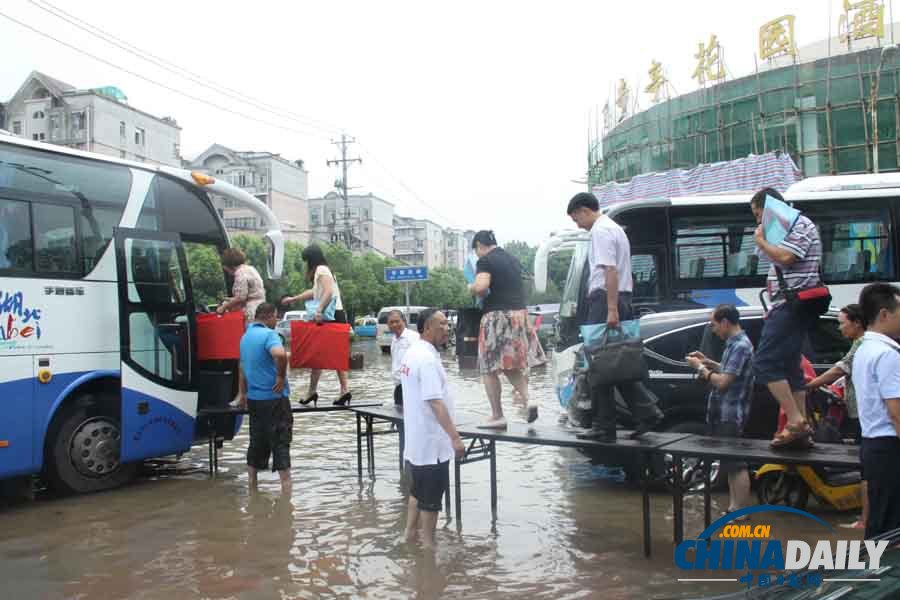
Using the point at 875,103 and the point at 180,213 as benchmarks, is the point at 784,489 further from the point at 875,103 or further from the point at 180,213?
the point at 875,103

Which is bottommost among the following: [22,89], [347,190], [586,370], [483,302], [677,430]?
[677,430]

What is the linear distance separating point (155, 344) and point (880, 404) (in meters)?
7.18

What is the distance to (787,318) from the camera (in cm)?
541

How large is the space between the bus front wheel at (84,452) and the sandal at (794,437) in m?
6.46

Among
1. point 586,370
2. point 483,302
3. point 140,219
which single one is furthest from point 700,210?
point 140,219

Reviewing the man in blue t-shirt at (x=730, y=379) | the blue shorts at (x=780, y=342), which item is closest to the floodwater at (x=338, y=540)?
the man in blue t-shirt at (x=730, y=379)

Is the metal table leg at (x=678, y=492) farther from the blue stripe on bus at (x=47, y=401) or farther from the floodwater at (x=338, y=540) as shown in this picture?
the blue stripe on bus at (x=47, y=401)

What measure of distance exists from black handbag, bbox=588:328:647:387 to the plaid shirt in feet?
4.43

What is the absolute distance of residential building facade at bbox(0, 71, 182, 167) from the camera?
55.4 meters

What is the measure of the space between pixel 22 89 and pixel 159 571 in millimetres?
62505

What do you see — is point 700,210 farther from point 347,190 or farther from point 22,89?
point 22,89

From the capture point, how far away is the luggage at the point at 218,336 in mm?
9391

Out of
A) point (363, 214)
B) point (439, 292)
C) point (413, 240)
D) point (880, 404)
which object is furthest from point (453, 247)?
point (880, 404)

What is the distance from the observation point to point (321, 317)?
9.24 metres
